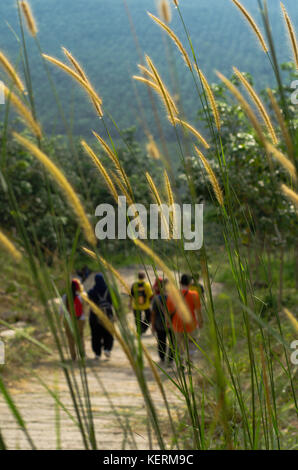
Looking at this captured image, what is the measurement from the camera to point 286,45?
1.29 metres

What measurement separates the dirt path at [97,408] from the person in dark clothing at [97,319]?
0.23 metres

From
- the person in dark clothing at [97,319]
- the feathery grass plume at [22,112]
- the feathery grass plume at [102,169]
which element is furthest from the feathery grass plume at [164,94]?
the person in dark clothing at [97,319]

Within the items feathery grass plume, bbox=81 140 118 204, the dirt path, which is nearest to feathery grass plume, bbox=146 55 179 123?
feathery grass plume, bbox=81 140 118 204

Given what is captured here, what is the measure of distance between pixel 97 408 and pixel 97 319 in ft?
12.0

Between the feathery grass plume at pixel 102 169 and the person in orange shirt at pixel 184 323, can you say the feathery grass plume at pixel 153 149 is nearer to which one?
the feathery grass plume at pixel 102 169

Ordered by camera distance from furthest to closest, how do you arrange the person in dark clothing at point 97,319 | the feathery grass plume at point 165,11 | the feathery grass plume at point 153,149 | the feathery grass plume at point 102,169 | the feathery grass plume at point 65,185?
the person in dark clothing at point 97,319, the feathery grass plume at point 165,11, the feathery grass plume at point 153,149, the feathery grass plume at point 102,169, the feathery grass plume at point 65,185

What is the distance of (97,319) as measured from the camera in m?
6.76

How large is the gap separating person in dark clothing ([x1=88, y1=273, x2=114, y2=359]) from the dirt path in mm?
229

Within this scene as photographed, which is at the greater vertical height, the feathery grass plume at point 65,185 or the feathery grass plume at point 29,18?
the feathery grass plume at point 29,18

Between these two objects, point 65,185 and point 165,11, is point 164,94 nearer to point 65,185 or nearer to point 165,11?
point 165,11

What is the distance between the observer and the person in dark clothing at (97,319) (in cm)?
606

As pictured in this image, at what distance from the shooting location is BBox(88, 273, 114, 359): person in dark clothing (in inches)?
239
